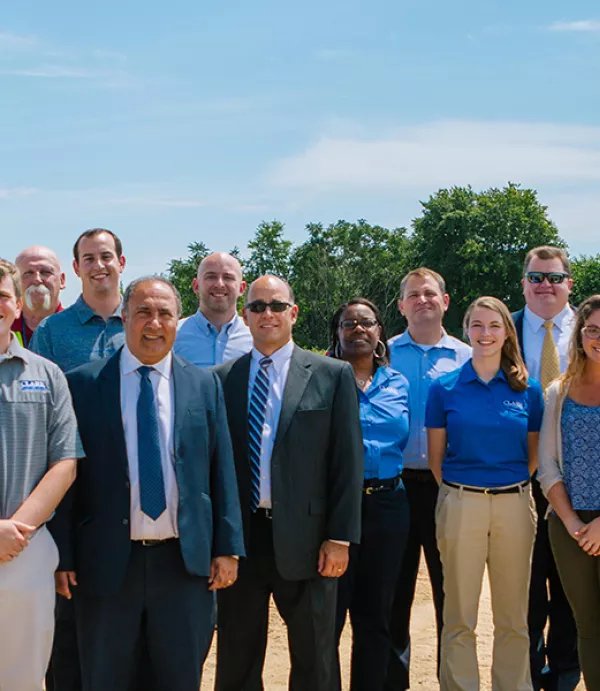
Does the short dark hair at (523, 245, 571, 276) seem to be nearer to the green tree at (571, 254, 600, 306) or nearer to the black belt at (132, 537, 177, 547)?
the black belt at (132, 537, 177, 547)

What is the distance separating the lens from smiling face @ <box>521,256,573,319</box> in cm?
562

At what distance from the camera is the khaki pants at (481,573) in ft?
15.6

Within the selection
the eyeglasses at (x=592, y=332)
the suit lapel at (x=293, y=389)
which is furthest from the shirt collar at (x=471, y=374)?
the suit lapel at (x=293, y=389)

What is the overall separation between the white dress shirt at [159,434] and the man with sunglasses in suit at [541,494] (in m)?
2.66

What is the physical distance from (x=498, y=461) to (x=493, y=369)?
0.57 metres

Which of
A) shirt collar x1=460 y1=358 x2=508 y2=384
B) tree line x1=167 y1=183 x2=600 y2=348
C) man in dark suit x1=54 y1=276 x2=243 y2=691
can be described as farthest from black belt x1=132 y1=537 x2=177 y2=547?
tree line x1=167 y1=183 x2=600 y2=348

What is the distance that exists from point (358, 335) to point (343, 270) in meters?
55.5

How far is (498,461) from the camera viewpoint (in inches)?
186

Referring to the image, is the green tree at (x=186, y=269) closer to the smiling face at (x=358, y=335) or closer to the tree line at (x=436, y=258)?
the tree line at (x=436, y=258)

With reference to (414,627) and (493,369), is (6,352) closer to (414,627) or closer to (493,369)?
(493,369)

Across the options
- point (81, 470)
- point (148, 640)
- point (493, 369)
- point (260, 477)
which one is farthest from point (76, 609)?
point (493, 369)

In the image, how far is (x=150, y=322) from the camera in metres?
3.89

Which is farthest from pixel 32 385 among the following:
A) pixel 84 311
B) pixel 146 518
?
pixel 84 311

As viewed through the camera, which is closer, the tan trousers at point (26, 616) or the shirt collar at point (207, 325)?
the tan trousers at point (26, 616)
